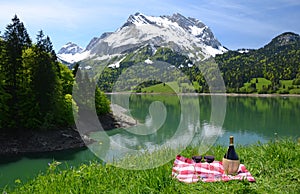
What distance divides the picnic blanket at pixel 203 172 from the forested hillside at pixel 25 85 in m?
24.5

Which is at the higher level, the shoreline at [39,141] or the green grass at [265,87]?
the green grass at [265,87]

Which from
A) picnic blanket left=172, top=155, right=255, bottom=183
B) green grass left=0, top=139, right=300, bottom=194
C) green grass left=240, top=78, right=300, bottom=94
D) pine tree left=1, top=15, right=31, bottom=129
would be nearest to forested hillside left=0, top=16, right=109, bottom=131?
pine tree left=1, top=15, right=31, bottom=129

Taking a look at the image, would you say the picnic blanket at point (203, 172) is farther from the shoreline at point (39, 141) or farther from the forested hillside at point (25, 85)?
the forested hillside at point (25, 85)

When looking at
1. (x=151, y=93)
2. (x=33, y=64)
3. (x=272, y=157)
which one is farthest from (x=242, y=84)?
(x=272, y=157)

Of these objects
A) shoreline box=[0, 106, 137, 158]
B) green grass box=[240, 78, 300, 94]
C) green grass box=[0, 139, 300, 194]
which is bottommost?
shoreline box=[0, 106, 137, 158]

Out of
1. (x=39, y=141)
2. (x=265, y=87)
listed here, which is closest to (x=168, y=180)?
(x=39, y=141)

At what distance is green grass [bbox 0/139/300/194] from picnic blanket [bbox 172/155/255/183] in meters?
0.11

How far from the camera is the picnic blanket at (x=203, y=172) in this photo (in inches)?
169

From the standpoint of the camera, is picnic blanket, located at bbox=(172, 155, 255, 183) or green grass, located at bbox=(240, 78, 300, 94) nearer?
picnic blanket, located at bbox=(172, 155, 255, 183)

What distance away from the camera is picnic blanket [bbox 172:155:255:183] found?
169 inches

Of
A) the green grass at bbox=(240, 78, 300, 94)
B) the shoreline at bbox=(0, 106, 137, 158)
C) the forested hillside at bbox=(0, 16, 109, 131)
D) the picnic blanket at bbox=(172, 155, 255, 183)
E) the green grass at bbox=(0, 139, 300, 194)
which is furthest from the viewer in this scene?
the green grass at bbox=(240, 78, 300, 94)

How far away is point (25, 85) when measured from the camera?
27.9m

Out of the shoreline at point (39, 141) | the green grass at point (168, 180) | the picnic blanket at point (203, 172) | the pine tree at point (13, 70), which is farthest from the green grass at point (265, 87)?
the picnic blanket at point (203, 172)

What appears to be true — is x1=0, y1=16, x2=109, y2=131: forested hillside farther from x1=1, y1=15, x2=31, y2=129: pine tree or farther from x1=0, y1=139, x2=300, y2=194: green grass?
x1=0, y1=139, x2=300, y2=194: green grass
